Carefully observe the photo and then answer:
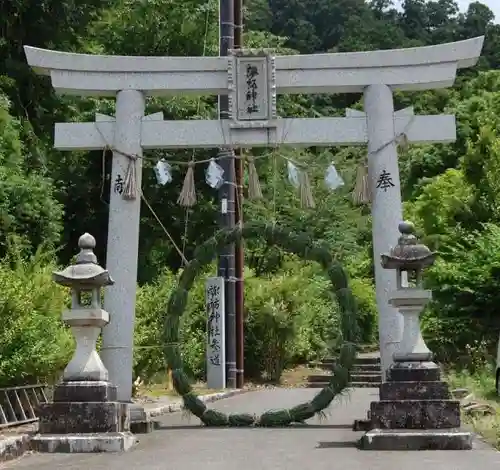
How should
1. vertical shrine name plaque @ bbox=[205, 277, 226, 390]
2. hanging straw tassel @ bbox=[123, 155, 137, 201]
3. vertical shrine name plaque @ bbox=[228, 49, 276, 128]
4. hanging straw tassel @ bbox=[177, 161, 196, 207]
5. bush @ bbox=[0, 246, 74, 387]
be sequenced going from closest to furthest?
1. bush @ bbox=[0, 246, 74, 387]
2. hanging straw tassel @ bbox=[123, 155, 137, 201]
3. vertical shrine name plaque @ bbox=[228, 49, 276, 128]
4. hanging straw tassel @ bbox=[177, 161, 196, 207]
5. vertical shrine name plaque @ bbox=[205, 277, 226, 390]

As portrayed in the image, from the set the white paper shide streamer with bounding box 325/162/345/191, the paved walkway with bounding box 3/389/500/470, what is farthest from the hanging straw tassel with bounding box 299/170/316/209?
the paved walkway with bounding box 3/389/500/470

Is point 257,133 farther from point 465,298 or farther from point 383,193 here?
point 465,298

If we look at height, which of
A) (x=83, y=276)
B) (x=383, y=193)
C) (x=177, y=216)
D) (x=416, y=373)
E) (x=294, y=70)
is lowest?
(x=416, y=373)

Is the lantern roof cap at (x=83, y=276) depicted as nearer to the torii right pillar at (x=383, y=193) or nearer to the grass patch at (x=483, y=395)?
the torii right pillar at (x=383, y=193)

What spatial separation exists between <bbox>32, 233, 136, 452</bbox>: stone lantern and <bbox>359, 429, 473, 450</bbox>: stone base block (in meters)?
2.87

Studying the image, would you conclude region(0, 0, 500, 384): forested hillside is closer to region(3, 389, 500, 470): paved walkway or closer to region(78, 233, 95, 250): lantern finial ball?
region(78, 233, 95, 250): lantern finial ball

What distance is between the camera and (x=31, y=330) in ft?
40.8

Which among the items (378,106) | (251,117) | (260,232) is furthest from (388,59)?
(260,232)

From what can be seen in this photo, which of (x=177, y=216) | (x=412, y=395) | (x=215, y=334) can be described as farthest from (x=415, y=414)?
(x=177, y=216)

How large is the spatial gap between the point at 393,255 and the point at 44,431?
464 centimetres

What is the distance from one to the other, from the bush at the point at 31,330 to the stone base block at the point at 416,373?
5095mm

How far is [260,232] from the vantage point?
41.3 ft

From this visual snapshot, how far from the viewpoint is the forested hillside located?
18.1m

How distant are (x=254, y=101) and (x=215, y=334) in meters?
8.96
